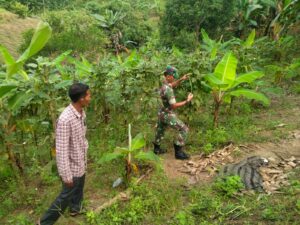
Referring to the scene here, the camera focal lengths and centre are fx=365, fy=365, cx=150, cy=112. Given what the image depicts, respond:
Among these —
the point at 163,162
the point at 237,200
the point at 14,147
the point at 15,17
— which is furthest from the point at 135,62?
the point at 15,17

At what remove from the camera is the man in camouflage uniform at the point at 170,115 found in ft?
17.0

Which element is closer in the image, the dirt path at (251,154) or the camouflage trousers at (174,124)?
the dirt path at (251,154)

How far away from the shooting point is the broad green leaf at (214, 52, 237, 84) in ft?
18.5

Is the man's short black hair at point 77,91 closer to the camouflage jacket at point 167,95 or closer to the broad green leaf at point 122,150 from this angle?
the broad green leaf at point 122,150

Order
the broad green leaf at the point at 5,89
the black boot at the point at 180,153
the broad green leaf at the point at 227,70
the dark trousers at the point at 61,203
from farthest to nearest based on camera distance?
the broad green leaf at the point at 227,70
the black boot at the point at 180,153
the broad green leaf at the point at 5,89
the dark trousers at the point at 61,203

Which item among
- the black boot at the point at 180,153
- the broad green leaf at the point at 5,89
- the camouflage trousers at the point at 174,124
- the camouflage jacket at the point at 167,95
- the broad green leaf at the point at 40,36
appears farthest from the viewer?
the black boot at the point at 180,153

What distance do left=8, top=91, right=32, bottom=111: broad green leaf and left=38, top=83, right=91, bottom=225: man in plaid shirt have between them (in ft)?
3.80

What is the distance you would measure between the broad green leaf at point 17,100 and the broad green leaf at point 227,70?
9.39 ft

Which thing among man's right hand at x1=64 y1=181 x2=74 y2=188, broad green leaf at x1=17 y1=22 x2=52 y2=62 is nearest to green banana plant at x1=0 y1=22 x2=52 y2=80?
broad green leaf at x1=17 y1=22 x2=52 y2=62

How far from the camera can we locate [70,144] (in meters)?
3.91

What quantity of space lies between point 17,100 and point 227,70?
311cm

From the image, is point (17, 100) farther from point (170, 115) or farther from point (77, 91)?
point (170, 115)

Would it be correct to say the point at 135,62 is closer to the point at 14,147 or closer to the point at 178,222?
the point at 14,147

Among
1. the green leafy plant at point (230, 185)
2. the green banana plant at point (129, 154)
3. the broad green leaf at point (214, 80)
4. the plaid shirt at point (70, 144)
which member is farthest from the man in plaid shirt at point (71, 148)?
the broad green leaf at point (214, 80)
